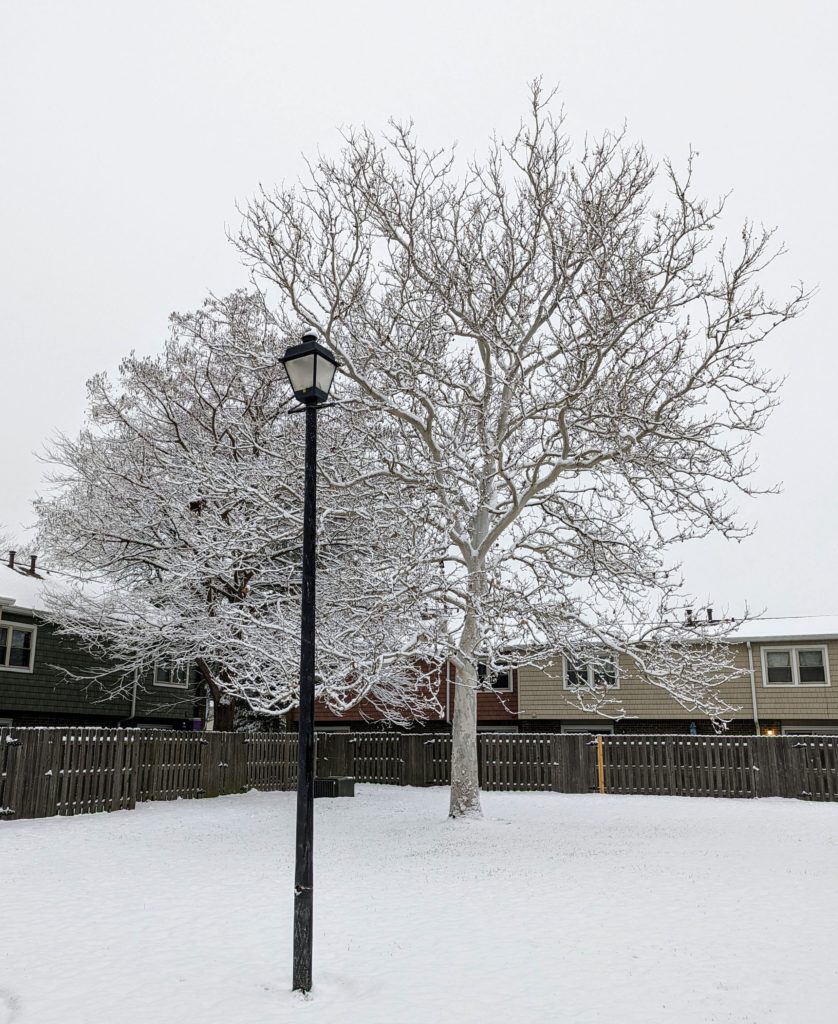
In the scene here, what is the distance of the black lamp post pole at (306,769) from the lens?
641 centimetres

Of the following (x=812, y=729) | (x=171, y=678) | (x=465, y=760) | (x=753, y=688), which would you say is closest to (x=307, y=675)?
(x=465, y=760)

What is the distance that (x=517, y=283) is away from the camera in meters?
16.5

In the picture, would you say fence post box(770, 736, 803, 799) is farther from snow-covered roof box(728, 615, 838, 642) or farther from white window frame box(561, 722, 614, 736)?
white window frame box(561, 722, 614, 736)

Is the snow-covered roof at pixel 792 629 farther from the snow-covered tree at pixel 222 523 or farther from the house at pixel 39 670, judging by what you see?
the house at pixel 39 670

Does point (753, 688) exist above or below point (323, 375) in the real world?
below

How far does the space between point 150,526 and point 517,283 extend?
38.4 feet

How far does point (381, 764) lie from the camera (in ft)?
81.3

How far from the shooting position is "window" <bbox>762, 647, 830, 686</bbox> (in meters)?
30.6

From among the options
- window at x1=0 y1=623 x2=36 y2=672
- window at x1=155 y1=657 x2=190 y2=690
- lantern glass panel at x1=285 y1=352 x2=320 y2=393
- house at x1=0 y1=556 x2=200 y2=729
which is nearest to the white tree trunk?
lantern glass panel at x1=285 y1=352 x2=320 y2=393

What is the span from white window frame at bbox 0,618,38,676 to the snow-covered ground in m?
13.1

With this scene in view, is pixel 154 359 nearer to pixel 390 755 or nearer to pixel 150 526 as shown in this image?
pixel 150 526

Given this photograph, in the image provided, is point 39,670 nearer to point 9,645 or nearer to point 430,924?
point 9,645

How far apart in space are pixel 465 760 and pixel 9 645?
1807 centimetres

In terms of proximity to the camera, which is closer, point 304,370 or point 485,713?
point 304,370
